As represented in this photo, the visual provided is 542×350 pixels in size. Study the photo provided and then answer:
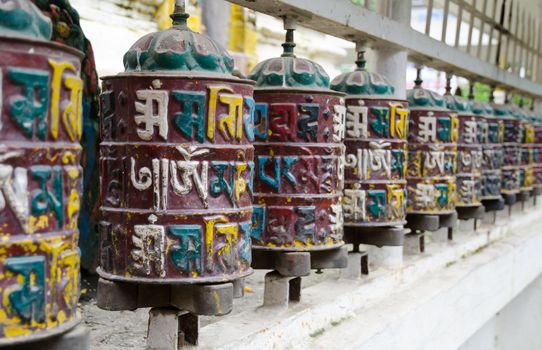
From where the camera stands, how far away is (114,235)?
1.89m

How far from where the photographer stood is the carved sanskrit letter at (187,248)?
1.82 meters

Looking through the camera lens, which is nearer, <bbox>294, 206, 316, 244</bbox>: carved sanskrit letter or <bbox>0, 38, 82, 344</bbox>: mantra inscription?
<bbox>0, 38, 82, 344</bbox>: mantra inscription

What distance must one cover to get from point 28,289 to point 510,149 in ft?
14.1

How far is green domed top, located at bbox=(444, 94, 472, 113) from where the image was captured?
395 centimetres

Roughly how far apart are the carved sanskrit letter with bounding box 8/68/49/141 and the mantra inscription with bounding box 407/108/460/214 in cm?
244

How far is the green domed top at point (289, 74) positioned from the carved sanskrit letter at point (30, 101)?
1143 millimetres

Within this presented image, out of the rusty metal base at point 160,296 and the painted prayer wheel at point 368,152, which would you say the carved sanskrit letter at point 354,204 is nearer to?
the painted prayer wheel at point 368,152

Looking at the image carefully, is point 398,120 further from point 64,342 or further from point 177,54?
point 64,342

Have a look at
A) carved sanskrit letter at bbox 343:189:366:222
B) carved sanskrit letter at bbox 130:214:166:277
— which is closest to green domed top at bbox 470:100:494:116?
carved sanskrit letter at bbox 343:189:366:222

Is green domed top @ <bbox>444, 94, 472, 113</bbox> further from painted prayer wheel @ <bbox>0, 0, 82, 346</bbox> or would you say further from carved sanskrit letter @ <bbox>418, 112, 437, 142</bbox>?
painted prayer wheel @ <bbox>0, 0, 82, 346</bbox>

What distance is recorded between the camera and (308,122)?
2400 mm

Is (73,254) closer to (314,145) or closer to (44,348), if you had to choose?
(44,348)

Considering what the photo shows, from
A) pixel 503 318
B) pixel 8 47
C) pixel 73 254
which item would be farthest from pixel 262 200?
pixel 503 318

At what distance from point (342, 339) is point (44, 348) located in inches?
54.4
